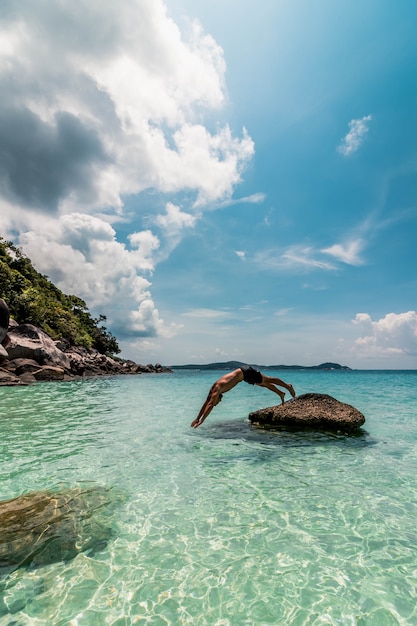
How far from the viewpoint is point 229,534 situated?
448 centimetres

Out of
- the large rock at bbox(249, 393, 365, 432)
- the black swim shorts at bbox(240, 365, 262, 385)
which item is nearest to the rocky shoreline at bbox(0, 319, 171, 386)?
the large rock at bbox(249, 393, 365, 432)

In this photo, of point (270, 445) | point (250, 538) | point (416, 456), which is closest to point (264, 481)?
point (250, 538)

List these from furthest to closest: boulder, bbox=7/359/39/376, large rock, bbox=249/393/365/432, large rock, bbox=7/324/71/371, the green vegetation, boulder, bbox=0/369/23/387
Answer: the green vegetation < large rock, bbox=7/324/71/371 < boulder, bbox=7/359/39/376 < boulder, bbox=0/369/23/387 < large rock, bbox=249/393/365/432

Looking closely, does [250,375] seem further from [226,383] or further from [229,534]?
[229,534]

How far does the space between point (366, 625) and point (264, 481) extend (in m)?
3.51

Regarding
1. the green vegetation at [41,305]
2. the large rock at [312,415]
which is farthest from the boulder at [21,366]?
the large rock at [312,415]

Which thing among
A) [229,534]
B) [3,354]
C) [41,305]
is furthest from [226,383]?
[41,305]

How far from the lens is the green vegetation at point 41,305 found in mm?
46344

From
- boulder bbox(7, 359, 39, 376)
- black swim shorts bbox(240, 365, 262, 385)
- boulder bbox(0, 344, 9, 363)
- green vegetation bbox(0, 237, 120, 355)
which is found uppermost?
green vegetation bbox(0, 237, 120, 355)

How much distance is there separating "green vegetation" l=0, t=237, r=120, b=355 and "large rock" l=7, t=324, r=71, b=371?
521 inches

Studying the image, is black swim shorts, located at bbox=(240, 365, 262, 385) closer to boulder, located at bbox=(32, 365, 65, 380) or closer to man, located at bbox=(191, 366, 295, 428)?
man, located at bbox=(191, 366, 295, 428)

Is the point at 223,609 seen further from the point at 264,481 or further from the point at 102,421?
the point at 102,421

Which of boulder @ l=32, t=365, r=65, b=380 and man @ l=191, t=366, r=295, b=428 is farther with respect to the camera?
boulder @ l=32, t=365, r=65, b=380

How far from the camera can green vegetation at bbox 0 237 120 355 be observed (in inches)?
1825
